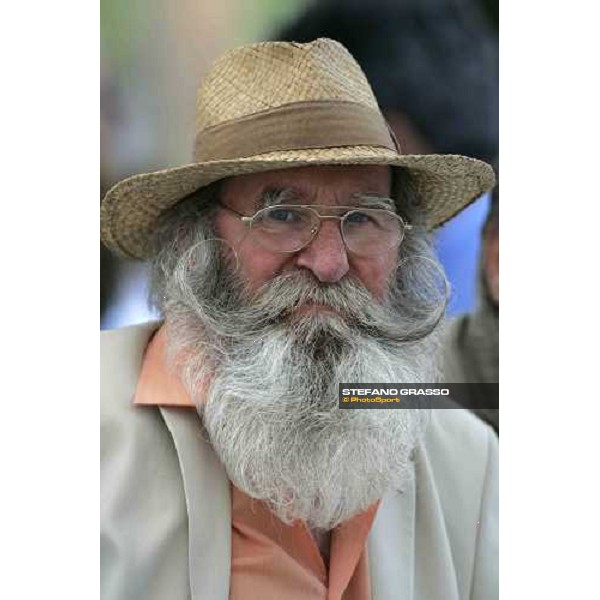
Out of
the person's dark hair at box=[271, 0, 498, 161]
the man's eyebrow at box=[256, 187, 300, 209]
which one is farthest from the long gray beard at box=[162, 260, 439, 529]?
the person's dark hair at box=[271, 0, 498, 161]

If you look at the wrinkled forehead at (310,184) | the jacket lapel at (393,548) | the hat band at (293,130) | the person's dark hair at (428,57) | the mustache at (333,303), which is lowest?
the jacket lapel at (393,548)

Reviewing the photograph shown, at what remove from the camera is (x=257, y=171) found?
4.22ft

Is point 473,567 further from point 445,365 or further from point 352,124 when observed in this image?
point 352,124

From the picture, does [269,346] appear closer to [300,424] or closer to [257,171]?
[300,424]

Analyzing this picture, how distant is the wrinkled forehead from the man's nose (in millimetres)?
47

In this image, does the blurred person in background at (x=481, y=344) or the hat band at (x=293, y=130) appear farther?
the blurred person in background at (x=481, y=344)

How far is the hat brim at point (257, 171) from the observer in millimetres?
1254

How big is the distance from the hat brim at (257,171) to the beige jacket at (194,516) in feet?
0.57

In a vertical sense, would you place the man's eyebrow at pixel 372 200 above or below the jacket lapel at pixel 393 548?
above

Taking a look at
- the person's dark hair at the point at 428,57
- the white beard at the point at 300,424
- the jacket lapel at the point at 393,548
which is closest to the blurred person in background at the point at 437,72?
the person's dark hair at the point at 428,57

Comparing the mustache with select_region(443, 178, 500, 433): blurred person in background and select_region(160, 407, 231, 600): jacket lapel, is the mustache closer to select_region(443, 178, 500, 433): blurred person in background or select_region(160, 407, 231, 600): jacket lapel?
select_region(443, 178, 500, 433): blurred person in background

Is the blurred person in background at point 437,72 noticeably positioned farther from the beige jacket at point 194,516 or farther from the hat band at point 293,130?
the beige jacket at point 194,516
